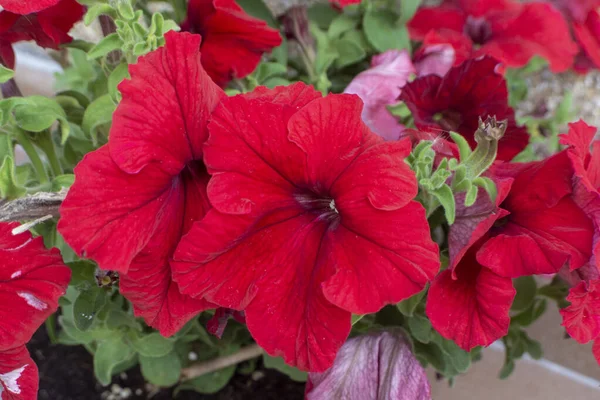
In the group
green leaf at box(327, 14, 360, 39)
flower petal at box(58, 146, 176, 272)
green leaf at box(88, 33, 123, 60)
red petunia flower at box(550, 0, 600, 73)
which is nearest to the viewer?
flower petal at box(58, 146, 176, 272)

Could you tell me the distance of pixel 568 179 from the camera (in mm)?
488

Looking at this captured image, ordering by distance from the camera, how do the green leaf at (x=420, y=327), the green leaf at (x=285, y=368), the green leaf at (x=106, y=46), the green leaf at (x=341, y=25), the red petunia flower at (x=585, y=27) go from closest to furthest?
1. the green leaf at (x=106, y=46)
2. the green leaf at (x=420, y=327)
3. the green leaf at (x=285, y=368)
4. the green leaf at (x=341, y=25)
5. the red petunia flower at (x=585, y=27)

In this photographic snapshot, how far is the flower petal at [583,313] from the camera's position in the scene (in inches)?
18.3

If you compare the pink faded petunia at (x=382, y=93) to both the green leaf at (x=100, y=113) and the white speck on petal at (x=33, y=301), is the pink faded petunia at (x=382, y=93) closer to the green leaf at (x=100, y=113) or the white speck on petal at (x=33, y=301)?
the green leaf at (x=100, y=113)

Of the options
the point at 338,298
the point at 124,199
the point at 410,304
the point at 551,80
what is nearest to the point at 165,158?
the point at 124,199

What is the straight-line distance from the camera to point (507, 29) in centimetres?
88

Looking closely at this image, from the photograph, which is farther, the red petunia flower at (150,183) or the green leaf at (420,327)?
the green leaf at (420,327)

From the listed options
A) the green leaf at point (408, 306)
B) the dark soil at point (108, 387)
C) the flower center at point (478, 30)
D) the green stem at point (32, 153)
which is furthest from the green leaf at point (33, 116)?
the flower center at point (478, 30)

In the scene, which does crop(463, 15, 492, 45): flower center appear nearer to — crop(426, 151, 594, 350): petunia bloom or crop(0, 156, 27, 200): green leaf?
crop(426, 151, 594, 350): petunia bloom

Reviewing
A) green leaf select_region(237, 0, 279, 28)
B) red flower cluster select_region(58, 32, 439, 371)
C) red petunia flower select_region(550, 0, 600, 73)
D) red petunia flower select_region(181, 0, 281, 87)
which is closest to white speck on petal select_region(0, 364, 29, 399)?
red flower cluster select_region(58, 32, 439, 371)

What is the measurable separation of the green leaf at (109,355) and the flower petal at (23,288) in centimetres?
24

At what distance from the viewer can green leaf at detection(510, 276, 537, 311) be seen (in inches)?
27.3

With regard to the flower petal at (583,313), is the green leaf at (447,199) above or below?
above

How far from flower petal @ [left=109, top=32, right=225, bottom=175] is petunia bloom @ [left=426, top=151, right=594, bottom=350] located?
0.22m
